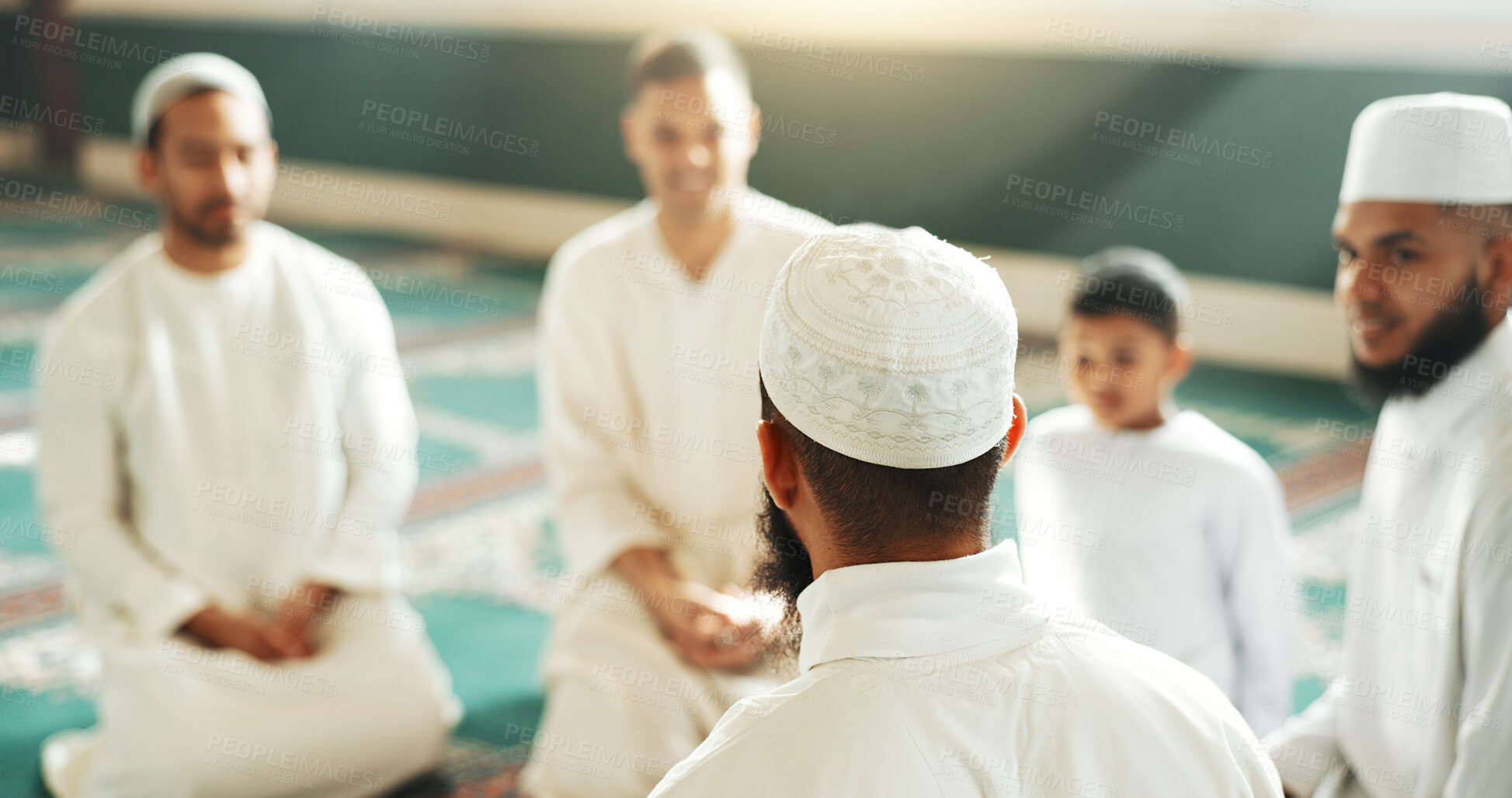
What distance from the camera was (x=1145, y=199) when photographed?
18.5 ft

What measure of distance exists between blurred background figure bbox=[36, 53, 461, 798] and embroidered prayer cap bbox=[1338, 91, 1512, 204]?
179 cm

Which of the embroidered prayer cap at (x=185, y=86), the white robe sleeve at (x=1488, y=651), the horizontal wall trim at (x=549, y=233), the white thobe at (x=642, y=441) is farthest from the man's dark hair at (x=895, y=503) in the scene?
the horizontal wall trim at (x=549, y=233)

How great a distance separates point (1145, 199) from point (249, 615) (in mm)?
4280

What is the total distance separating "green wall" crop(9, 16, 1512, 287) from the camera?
5.25 metres

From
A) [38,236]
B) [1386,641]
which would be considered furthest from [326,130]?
[1386,641]

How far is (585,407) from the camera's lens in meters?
2.62

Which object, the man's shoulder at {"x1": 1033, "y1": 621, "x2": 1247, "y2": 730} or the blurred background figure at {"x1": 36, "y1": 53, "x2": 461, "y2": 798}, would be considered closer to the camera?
the man's shoulder at {"x1": 1033, "y1": 621, "x2": 1247, "y2": 730}

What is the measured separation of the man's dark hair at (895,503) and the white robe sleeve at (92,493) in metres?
1.66

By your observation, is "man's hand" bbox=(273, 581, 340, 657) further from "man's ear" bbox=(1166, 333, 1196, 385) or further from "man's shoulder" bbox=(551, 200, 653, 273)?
"man's ear" bbox=(1166, 333, 1196, 385)

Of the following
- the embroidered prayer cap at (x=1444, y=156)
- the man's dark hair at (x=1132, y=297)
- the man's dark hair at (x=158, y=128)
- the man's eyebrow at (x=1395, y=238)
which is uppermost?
the embroidered prayer cap at (x=1444, y=156)

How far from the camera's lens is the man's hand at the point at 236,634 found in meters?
2.38

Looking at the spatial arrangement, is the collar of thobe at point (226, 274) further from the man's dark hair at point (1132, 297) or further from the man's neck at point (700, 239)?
the man's dark hair at point (1132, 297)

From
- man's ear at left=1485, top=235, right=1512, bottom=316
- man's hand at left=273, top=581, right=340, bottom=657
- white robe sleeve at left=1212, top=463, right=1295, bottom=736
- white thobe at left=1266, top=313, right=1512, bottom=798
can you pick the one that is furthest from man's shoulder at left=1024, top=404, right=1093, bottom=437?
man's hand at left=273, top=581, right=340, bottom=657

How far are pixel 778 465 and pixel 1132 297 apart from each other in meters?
1.38
